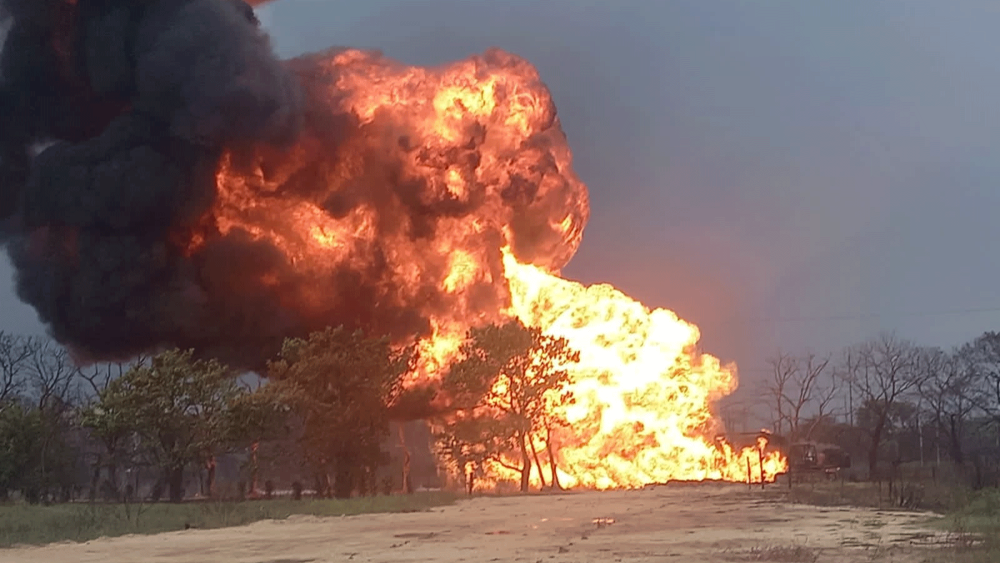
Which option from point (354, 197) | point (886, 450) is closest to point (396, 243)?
point (354, 197)

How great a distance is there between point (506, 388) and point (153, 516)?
27.0 meters

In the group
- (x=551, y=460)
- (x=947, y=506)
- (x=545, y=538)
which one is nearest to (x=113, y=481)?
(x=551, y=460)

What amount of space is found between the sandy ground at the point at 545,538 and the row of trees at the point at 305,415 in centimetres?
1486

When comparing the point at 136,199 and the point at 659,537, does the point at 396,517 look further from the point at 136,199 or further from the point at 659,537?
the point at 136,199

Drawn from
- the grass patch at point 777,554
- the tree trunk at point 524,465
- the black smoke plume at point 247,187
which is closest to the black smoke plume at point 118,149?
the black smoke plume at point 247,187

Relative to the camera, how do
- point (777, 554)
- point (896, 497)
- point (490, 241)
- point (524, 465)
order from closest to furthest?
1. point (777, 554)
2. point (896, 497)
3. point (524, 465)
4. point (490, 241)

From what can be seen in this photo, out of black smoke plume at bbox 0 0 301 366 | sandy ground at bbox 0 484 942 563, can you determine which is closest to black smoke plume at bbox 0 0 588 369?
black smoke plume at bbox 0 0 301 366

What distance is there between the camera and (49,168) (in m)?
48.5

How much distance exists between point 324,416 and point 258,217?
11.3 meters

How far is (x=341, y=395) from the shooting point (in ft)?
173

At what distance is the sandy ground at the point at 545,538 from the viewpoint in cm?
2111

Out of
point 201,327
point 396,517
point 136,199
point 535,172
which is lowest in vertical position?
point 396,517

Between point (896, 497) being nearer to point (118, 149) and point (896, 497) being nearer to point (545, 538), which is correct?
point (545, 538)

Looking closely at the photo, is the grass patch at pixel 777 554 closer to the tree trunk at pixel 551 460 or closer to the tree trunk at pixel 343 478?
the tree trunk at pixel 343 478
